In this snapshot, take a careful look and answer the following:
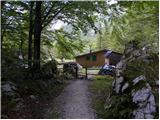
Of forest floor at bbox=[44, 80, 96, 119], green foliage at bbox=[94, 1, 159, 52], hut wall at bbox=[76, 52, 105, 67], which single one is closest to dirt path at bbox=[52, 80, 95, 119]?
forest floor at bbox=[44, 80, 96, 119]

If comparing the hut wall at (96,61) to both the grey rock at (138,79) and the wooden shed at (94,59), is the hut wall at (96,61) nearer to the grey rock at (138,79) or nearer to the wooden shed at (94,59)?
the wooden shed at (94,59)

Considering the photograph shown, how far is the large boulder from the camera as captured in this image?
6.31 metres

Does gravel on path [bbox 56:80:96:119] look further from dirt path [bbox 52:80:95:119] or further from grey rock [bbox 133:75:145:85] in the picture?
grey rock [bbox 133:75:145:85]

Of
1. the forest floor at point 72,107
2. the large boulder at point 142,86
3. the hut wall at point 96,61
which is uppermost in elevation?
the hut wall at point 96,61

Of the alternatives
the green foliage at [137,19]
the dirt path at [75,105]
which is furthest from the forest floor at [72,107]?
the green foliage at [137,19]

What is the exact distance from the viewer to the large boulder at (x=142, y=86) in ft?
20.7

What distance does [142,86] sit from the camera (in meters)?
7.04

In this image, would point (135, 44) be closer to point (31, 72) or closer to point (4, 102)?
point (31, 72)

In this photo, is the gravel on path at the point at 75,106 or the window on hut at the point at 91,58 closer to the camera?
the gravel on path at the point at 75,106

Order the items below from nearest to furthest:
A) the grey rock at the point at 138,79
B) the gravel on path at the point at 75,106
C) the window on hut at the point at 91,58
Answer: the grey rock at the point at 138,79
the gravel on path at the point at 75,106
the window on hut at the point at 91,58

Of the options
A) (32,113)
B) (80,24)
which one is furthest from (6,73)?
(80,24)

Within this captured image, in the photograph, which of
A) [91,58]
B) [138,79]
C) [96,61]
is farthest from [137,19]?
[96,61]

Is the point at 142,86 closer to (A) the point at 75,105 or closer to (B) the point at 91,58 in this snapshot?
(A) the point at 75,105

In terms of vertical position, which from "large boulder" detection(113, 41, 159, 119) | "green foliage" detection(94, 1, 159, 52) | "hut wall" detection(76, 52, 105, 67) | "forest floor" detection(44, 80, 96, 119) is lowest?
"forest floor" detection(44, 80, 96, 119)
